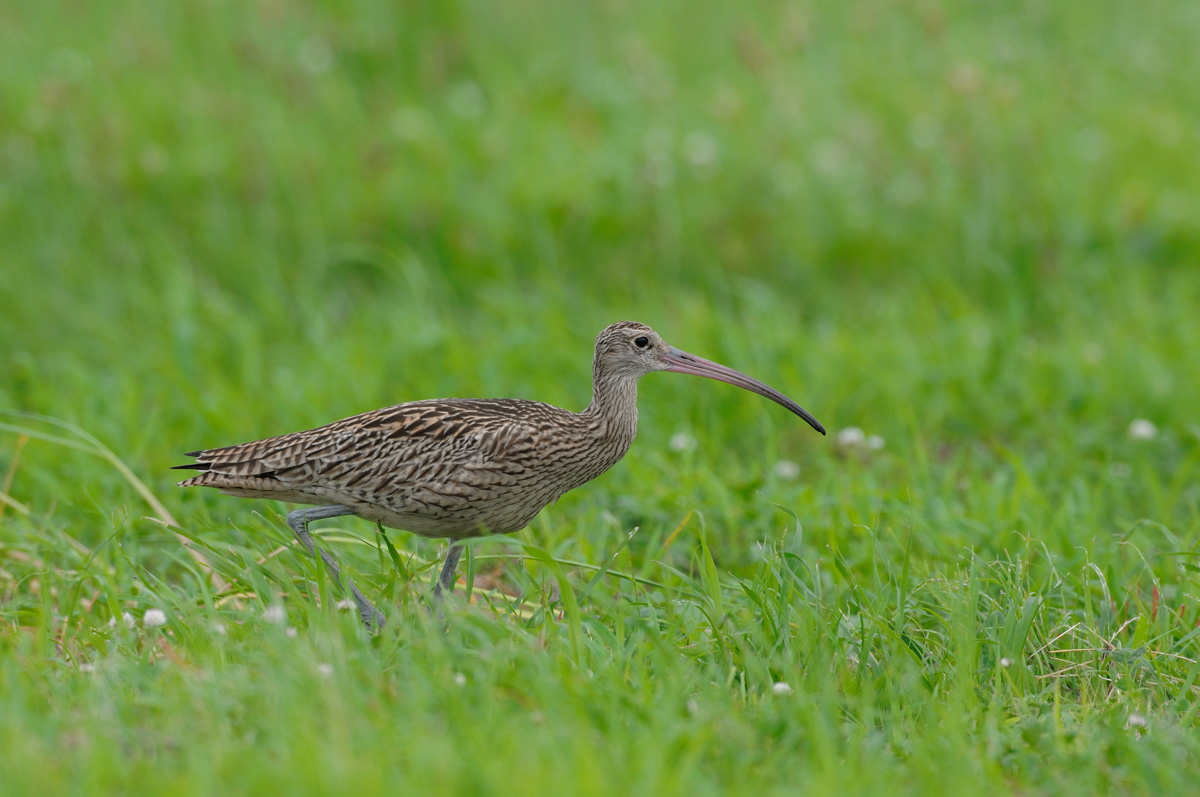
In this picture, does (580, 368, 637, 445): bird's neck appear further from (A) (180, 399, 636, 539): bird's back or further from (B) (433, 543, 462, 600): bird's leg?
(B) (433, 543, 462, 600): bird's leg

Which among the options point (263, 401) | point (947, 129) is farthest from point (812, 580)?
point (947, 129)

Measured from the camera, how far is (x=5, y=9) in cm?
1160

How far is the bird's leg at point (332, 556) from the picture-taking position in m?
4.59

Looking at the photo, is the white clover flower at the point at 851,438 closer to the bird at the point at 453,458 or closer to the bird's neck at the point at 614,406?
the bird at the point at 453,458

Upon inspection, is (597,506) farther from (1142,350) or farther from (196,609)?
(1142,350)

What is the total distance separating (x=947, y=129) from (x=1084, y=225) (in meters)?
1.41

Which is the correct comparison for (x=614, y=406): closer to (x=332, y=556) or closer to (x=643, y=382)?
(x=332, y=556)

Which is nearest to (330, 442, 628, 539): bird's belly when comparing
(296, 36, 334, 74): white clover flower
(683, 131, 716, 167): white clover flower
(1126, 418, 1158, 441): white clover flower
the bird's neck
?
the bird's neck

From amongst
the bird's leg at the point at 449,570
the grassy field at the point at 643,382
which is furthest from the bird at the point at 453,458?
the grassy field at the point at 643,382

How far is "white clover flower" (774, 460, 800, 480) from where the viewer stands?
6.54 meters

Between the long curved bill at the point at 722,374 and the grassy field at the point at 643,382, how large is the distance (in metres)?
0.56

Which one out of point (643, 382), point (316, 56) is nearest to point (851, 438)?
point (643, 382)

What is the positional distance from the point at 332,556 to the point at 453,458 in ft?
2.00

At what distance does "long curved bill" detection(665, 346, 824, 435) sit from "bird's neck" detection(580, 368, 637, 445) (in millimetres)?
191
